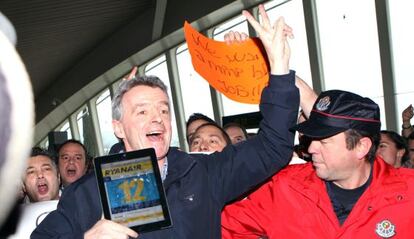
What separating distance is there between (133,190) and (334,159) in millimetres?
835

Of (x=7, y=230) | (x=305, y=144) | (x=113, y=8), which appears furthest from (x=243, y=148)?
(x=113, y=8)

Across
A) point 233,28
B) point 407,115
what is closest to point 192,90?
point 233,28

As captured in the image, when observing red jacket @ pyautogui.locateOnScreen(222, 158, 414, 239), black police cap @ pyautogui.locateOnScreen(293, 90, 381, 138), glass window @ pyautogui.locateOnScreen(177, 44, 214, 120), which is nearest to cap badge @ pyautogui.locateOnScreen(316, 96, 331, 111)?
black police cap @ pyautogui.locateOnScreen(293, 90, 381, 138)

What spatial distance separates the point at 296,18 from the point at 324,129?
863 centimetres

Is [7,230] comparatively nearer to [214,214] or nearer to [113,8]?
[214,214]

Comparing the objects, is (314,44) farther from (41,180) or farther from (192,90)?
(41,180)

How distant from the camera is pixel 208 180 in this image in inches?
73.1

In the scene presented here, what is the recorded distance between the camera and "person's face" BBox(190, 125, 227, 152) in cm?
364

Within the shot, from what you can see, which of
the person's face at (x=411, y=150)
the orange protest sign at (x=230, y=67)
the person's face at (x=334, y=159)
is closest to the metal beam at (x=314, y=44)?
the person's face at (x=411, y=150)

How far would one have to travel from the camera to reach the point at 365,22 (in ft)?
30.2

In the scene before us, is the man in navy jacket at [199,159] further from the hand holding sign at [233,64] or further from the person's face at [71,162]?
the person's face at [71,162]

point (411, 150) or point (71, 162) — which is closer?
point (71, 162)

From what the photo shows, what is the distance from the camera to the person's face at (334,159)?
2096mm

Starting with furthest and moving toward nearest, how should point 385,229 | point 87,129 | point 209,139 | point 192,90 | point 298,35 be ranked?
point 87,129 → point 192,90 → point 298,35 → point 209,139 → point 385,229
